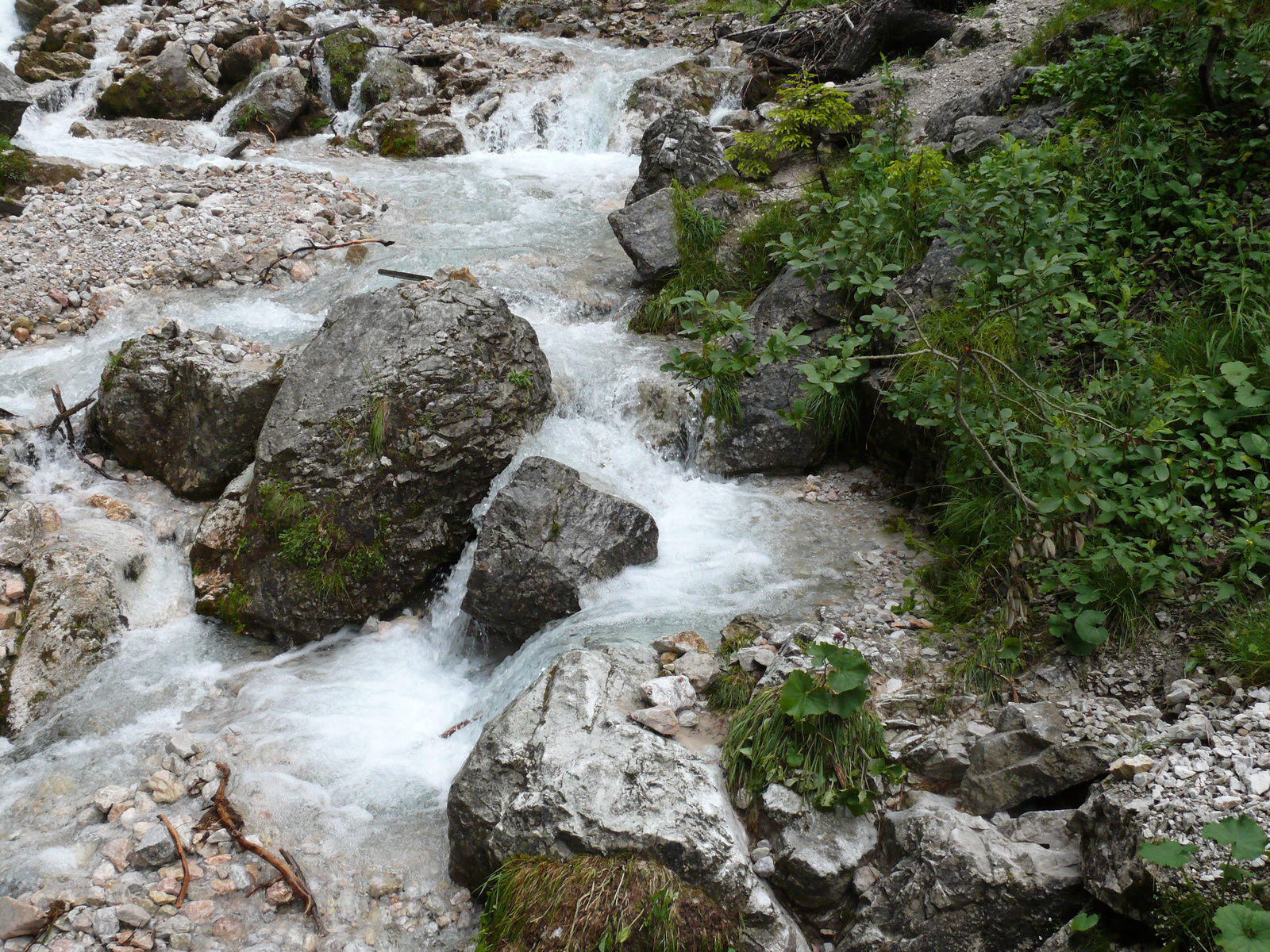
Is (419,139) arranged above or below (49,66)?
below

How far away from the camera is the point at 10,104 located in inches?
437

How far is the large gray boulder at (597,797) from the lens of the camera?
10.9ft

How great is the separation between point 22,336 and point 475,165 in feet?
23.9

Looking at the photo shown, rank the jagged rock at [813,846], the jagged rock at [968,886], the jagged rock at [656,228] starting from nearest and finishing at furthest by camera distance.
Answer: the jagged rock at [968,886]
the jagged rock at [813,846]
the jagged rock at [656,228]

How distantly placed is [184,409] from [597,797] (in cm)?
514

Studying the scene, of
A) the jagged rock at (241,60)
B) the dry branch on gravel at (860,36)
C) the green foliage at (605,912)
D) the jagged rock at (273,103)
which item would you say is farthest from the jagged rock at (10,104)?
the green foliage at (605,912)

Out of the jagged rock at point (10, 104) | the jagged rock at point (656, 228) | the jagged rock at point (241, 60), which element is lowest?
the jagged rock at point (656, 228)

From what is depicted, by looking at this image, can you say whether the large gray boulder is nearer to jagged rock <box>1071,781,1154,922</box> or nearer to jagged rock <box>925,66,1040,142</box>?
jagged rock <box>1071,781,1154,922</box>

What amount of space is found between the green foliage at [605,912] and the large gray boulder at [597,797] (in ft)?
0.22

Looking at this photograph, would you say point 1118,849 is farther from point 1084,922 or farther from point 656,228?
point 656,228

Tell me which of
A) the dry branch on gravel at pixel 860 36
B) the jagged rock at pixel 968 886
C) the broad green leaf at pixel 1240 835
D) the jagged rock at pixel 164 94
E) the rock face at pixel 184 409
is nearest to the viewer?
the broad green leaf at pixel 1240 835

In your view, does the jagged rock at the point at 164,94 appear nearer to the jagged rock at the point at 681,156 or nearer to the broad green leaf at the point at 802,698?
the jagged rock at the point at 681,156

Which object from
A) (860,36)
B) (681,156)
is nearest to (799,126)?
(681,156)

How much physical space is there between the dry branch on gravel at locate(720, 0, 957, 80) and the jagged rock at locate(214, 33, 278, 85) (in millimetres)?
9423
